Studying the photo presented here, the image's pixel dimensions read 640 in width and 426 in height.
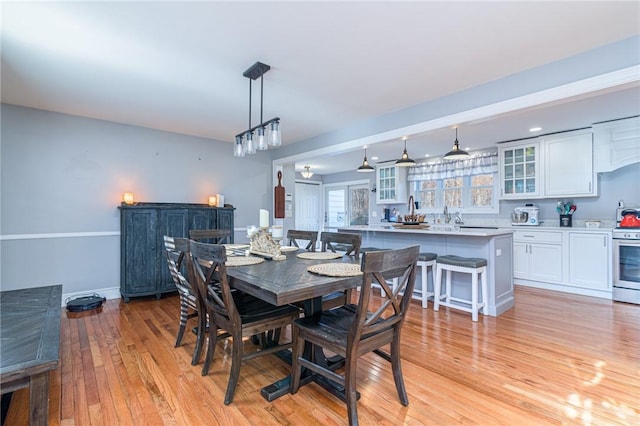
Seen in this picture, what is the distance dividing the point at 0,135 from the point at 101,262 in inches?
71.7

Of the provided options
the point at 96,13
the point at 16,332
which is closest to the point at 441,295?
the point at 16,332

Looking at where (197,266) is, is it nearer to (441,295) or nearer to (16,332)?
(16,332)

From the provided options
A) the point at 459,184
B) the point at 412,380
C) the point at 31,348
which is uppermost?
the point at 459,184

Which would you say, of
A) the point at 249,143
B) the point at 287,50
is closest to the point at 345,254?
the point at 249,143

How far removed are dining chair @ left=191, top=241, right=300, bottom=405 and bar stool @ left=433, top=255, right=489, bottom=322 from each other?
6.96 feet

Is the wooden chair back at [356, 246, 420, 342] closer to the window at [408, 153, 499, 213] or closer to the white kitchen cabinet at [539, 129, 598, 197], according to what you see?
the white kitchen cabinet at [539, 129, 598, 197]

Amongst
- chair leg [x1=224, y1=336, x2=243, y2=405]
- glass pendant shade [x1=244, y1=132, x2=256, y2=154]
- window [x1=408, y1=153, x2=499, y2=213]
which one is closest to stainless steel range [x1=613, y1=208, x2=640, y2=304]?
window [x1=408, y1=153, x2=499, y2=213]

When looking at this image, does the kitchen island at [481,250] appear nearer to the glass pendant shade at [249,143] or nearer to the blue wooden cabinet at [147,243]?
the glass pendant shade at [249,143]

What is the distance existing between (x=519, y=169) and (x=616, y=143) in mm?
1209

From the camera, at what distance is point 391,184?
272 inches

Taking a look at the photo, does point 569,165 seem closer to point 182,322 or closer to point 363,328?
point 363,328

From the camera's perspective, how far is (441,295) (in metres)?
3.86

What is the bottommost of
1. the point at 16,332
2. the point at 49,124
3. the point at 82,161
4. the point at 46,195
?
the point at 16,332

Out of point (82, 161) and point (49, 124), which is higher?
point (49, 124)
